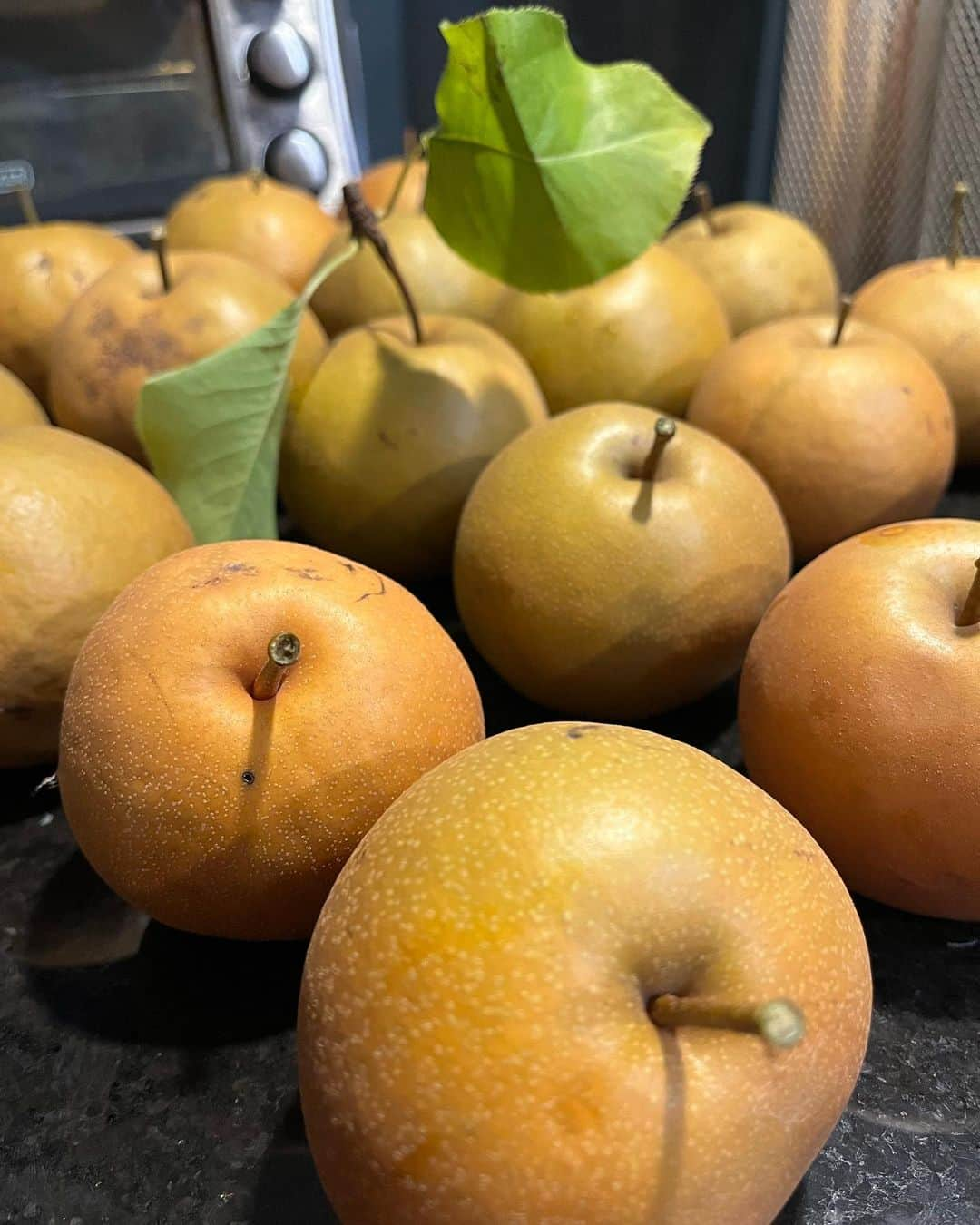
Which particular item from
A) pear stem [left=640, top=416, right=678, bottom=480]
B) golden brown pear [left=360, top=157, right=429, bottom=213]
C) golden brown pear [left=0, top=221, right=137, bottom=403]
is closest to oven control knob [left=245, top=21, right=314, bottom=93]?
golden brown pear [left=360, top=157, right=429, bottom=213]

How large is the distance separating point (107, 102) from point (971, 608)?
116 cm

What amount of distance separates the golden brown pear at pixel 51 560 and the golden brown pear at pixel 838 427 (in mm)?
410

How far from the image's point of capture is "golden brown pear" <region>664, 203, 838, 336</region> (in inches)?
35.3

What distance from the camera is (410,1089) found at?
0.86ft

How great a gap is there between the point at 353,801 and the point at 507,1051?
0.45 feet

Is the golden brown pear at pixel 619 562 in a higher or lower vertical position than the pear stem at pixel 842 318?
lower

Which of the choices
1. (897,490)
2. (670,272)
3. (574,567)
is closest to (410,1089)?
(574,567)

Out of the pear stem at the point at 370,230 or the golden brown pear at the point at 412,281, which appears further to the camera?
the golden brown pear at the point at 412,281

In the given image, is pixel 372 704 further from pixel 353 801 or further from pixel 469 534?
pixel 469 534

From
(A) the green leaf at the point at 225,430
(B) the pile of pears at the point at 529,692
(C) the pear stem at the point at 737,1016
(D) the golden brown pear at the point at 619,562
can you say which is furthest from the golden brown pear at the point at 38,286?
(C) the pear stem at the point at 737,1016

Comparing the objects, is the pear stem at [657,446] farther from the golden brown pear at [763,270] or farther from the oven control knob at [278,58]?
the oven control knob at [278,58]

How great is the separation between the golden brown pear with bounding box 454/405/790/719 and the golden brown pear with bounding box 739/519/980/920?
7 cm

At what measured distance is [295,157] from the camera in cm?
123

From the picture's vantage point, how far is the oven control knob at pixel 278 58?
1162 millimetres
